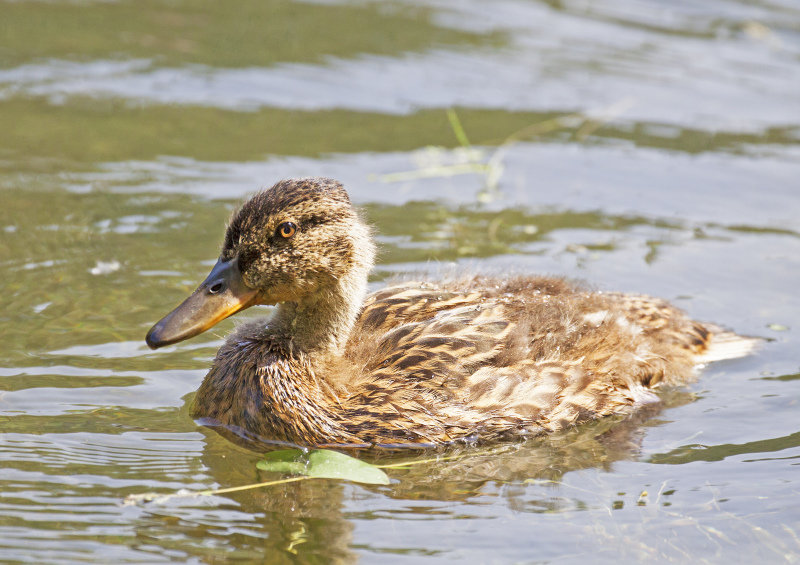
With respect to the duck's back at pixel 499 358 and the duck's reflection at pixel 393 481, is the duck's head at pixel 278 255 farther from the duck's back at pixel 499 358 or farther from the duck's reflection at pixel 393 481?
the duck's reflection at pixel 393 481

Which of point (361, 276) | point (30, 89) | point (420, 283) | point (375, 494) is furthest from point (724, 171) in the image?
point (30, 89)

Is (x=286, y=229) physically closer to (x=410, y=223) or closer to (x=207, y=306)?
(x=207, y=306)

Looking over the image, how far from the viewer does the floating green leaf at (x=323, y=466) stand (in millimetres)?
6668

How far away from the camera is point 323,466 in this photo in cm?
677

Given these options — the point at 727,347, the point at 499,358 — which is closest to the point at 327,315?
the point at 499,358

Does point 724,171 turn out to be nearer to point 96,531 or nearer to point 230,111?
point 230,111

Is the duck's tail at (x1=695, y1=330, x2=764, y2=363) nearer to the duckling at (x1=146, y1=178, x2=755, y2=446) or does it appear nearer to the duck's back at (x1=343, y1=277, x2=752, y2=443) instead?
the duck's back at (x1=343, y1=277, x2=752, y2=443)

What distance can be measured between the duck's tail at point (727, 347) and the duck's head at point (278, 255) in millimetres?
2865

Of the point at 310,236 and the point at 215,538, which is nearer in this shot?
the point at 215,538

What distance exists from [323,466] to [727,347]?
3.40 m

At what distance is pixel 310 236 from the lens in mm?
7094

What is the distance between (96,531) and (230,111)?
292 inches

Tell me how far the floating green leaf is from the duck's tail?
2902mm

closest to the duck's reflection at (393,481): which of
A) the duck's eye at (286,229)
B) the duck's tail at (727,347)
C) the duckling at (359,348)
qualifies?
the duckling at (359,348)
